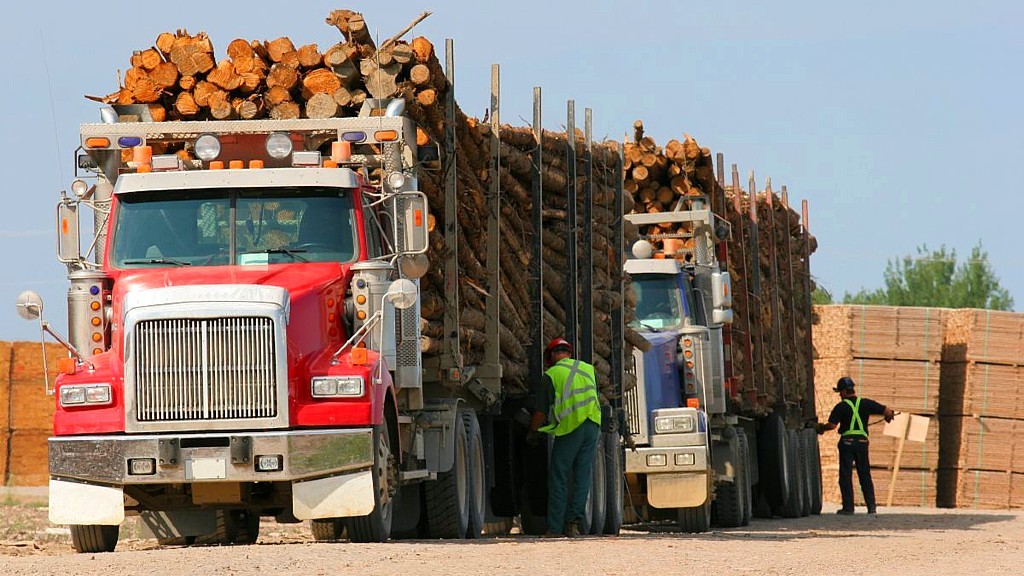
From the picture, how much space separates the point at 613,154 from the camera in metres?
21.4

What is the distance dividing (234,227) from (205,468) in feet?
6.10

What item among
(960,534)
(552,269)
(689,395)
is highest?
(552,269)

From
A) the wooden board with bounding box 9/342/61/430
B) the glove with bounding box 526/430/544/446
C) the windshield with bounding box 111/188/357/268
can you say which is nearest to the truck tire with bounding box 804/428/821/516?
the glove with bounding box 526/430/544/446

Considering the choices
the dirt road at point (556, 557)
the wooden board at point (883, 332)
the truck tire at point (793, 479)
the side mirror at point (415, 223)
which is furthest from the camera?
the wooden board at point (883, 332)

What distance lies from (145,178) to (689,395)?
31.6 feet

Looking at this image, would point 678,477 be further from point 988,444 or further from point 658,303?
point 988,444

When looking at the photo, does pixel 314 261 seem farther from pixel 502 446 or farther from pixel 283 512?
pixel 502 446

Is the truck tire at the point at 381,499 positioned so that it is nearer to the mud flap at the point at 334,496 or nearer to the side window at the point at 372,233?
the mud flap at the point at 334,496

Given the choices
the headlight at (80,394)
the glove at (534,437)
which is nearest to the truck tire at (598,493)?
the glove at (534,437)

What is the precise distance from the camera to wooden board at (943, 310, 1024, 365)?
3419 centimetres

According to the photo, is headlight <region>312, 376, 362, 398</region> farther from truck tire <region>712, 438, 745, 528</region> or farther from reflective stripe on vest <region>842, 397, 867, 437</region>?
reflective stripe on vest <region>842, 397, 867, 437</region>

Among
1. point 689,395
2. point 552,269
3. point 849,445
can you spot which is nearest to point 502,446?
point 552,269

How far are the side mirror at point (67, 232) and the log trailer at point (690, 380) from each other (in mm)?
8662

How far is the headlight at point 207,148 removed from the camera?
14211 millimetres
